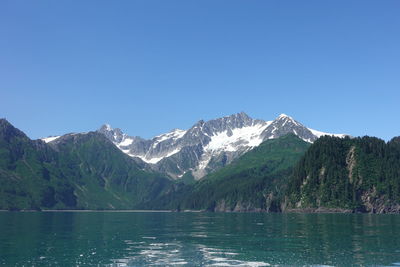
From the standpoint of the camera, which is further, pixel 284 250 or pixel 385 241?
pixel 385 241

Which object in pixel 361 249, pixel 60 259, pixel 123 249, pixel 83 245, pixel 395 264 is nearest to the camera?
pixel 395 264

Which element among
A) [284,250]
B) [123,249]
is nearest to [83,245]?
[123,249]

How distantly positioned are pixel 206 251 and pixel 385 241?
37.8m

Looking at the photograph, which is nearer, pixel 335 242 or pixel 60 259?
pixel 60 259

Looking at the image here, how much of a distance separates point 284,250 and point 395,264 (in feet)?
62.8

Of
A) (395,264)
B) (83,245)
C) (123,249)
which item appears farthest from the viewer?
(83,245)

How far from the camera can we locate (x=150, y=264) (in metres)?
54.4

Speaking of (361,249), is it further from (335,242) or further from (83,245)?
(83,245)

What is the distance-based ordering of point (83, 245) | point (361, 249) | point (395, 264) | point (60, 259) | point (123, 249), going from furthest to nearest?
point (83, 245)
point (123, 249)
point (361, 249)
point (60, 259)
point (395, 264)

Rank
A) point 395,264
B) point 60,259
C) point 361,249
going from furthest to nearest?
point 361,249 → point 60,259 → point 395,264

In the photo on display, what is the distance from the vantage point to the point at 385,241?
78.8m

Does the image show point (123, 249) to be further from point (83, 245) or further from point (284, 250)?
point (284, 250)

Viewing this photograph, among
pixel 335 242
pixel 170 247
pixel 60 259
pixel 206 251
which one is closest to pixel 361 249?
pixel 335 242

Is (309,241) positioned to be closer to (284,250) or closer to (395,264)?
(284,250)
